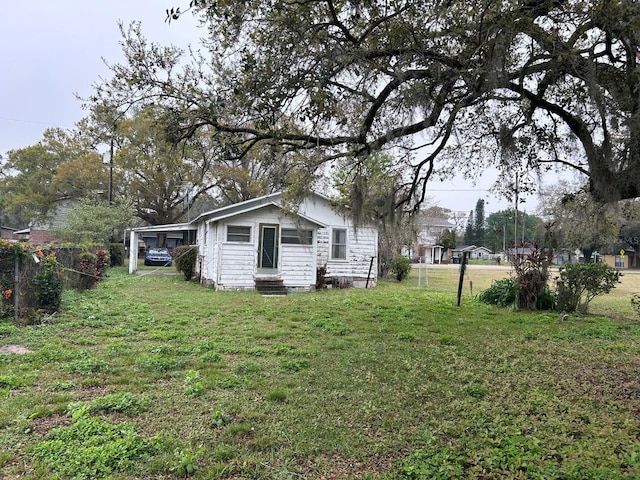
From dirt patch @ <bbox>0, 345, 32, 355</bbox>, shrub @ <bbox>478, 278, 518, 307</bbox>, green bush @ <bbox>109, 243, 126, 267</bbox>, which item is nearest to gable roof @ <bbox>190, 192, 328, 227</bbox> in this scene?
shrub @ <bbox>478, 278, 518, 307</bbox>

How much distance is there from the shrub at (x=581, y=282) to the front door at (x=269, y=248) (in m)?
8.08

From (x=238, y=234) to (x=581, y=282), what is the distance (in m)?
9.41

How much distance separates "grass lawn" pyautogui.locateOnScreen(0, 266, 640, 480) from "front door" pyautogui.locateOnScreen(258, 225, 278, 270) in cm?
610

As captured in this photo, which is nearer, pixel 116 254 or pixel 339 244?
pixel 339 244

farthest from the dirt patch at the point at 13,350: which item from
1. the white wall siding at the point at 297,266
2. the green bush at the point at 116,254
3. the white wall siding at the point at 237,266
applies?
the green bush at the point at 116,254

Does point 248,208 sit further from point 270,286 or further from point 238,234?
point 270,286

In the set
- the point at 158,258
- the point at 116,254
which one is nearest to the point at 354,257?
the point at 116,254

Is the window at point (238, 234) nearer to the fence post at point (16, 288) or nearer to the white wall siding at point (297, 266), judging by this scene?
the white wall siding at point (297, 266)

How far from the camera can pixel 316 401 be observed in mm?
3709

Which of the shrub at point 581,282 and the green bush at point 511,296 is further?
the green bush at point 511,296

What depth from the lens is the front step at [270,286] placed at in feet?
41.6

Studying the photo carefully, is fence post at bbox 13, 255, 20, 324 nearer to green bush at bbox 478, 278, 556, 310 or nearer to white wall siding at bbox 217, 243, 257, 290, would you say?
white wall siding at bbox 217, 243, 257, 290

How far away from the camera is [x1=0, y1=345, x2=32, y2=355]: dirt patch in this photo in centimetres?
502

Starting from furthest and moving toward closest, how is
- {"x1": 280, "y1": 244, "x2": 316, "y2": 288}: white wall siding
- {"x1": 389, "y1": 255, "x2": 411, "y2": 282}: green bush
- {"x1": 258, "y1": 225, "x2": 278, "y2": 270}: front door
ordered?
{"x1": 389, "y1": 255, "x2": 411, "y2": 282}: green bush → {"x1": 280, "y1": 244, "x2": 316, "y2": 288}: white wall siding → {"x1": 258, "y1": 225, "x2": 278, "y2": 270}: front door
